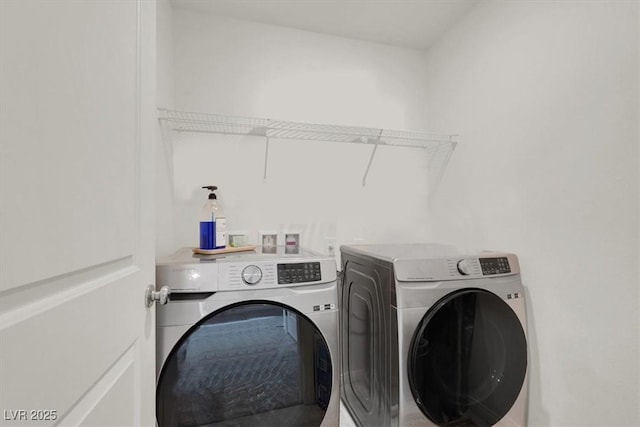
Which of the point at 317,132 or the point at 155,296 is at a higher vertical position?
the point at 317,132

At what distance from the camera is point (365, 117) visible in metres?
2.25

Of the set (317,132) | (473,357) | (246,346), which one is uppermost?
(317,132)

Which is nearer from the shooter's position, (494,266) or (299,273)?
(299,273)

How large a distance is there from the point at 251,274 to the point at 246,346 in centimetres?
26

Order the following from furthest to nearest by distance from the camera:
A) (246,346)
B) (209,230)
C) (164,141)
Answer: (164,141) < (209,230) < (246,346)

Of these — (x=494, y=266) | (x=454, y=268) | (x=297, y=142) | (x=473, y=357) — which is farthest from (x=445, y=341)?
(x=297, y=142)

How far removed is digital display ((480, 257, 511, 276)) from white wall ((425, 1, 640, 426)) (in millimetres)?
172

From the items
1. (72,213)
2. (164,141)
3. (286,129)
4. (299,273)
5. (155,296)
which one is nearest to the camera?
(72,213)

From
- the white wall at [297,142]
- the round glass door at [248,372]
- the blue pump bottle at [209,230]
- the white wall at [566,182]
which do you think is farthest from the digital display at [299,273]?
the white wall at [566,182]

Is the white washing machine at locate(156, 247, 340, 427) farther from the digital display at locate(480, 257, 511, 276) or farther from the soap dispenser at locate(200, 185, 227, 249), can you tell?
the digital display at locate(480, 257, 511, 276)

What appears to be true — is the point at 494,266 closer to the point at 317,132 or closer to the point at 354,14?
the point at 317,132

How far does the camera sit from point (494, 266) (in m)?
1.46

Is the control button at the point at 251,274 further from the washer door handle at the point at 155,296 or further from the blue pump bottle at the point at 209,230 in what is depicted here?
the blue pump bottle at the point at 209,230

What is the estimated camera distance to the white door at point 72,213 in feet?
1.25
